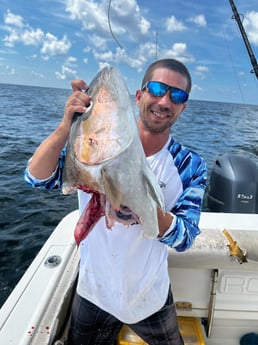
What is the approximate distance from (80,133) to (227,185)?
11.2ft

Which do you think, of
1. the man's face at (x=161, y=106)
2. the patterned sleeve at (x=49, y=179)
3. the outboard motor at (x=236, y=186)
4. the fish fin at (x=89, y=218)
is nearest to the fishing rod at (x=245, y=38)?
the outboard motor at (x=236, y=186)

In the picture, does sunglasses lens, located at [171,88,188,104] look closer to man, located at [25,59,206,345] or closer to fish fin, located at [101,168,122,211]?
man, located at [25,59,206,345]

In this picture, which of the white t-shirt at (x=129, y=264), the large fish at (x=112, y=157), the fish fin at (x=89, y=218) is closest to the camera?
the large fish at (x=112, y=157)

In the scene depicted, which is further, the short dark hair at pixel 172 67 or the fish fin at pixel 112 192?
the short dark hair at pixel 172 67

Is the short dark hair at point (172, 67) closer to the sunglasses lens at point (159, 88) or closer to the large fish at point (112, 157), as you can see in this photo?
the sunglasses lens at point (159, 88)

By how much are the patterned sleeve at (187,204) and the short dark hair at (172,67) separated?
39 centimetres

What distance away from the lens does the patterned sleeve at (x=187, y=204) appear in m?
1.51

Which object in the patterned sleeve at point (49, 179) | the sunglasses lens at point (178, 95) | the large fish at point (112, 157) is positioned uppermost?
the sunglasses lens at point (178, 95)

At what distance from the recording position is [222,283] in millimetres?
2590

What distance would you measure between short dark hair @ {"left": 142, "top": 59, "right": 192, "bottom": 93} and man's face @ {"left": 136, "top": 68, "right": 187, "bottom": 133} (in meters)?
0.02

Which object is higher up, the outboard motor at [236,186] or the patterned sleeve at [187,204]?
the patterned sleeve at [187,204]

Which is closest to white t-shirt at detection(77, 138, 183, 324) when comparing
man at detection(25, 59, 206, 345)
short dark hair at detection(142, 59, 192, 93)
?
man at detection(25, 59, 206, 345)

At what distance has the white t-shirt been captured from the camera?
1.72 metres

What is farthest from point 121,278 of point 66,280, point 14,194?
point 14,194
